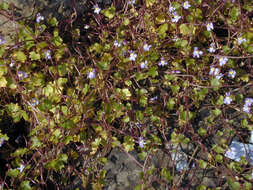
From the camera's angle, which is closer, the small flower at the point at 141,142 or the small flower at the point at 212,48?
the small flower at the point at 141,142

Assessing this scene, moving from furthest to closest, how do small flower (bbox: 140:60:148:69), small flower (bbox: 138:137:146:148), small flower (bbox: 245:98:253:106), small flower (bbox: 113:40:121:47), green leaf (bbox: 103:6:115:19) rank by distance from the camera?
green leaf (bbox: 103:6:115:19) → small flower (bbox: 113:40:121:47) → small flower (bbox: 140:60:148:69) → small flower (bbox: 245:98:253:106) → small flower (bbox: 138:137:146:148)

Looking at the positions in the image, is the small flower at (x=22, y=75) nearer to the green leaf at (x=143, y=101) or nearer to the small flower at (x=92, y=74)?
the small flower at (x=92, y=74)

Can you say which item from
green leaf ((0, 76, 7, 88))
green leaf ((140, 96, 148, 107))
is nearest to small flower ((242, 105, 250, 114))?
green leaf ((140, 96, 148, 107))

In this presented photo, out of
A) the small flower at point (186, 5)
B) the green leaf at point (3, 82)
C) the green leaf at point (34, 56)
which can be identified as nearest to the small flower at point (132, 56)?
the small flower at point (186, 5)

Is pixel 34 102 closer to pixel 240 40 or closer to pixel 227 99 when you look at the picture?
pixel 227 99

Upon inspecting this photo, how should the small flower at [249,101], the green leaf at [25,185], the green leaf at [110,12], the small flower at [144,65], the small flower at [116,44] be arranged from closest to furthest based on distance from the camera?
the green leaf at [25,185] → the small flower at [249,101] → the small flower at [144,65] → the small flower at [116,44] → the green leaf at [110,12]

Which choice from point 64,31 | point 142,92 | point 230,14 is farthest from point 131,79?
point 230,14

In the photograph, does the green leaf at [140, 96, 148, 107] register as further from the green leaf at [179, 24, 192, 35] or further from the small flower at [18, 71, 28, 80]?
the small flower at [18, 71, 28, 80]

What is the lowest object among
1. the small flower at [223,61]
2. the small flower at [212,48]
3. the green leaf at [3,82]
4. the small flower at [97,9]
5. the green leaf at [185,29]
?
the green leaf at [3,82]

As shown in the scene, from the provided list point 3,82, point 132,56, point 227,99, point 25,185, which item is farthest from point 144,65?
point 25,185

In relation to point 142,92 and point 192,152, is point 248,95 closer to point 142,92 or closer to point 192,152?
point 192,152

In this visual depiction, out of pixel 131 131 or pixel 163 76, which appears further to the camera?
pixel 163 76
